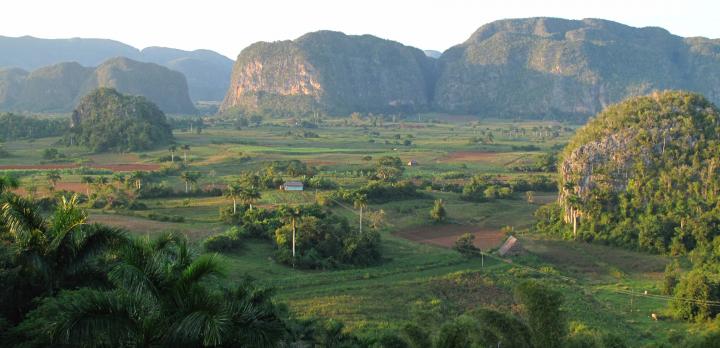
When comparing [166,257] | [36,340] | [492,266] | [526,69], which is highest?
[526,69]

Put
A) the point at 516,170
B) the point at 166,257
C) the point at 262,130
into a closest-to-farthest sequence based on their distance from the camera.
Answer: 1. the point at 166,257
2. the point at 516,170
3. the point at 262,130

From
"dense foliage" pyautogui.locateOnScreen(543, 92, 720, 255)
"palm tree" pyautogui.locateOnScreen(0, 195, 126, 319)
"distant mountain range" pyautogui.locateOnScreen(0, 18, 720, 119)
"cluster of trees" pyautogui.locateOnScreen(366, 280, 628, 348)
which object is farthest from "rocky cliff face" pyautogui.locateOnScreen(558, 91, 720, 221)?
"distant mountain range" pyautogui.locateOnScreen(0, 18, 720, 119)

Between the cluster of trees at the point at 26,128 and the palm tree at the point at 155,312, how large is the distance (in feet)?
280

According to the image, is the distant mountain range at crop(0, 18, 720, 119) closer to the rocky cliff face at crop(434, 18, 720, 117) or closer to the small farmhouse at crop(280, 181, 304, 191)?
the rocky cliff face at crop(434, 18, 720, 117)

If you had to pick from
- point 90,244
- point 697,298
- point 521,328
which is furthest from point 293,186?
point 90,244

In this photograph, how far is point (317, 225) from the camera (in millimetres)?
30500

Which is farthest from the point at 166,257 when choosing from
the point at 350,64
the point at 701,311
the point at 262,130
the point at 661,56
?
the point at 661,56

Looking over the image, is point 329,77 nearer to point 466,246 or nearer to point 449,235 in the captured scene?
point 449,235

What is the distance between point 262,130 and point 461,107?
86579mm

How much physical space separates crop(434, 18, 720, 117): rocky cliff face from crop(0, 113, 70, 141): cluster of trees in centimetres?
11149

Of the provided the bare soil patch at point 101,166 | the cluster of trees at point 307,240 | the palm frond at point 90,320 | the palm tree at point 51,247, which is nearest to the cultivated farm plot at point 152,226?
the cluster of trees at point 307,240

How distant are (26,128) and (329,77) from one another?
93786 mm

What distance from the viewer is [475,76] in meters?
190

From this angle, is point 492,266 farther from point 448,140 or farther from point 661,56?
point 661,56
